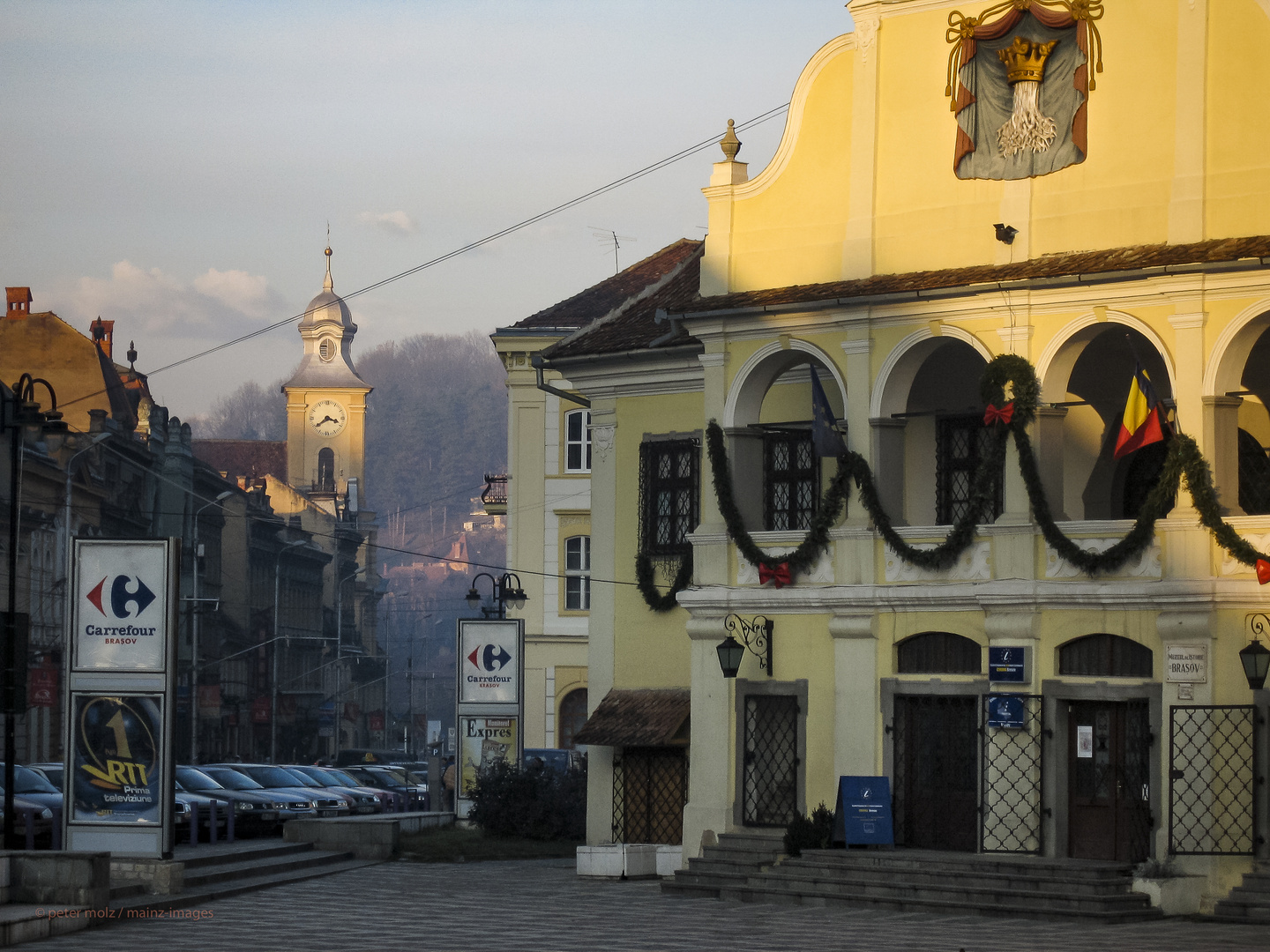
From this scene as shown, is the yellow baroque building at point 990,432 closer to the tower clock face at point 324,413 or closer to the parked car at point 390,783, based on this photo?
the parked car at point 390,783

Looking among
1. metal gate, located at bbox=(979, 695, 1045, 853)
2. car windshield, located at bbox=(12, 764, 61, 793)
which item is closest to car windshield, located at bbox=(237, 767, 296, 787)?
car windshield, located at bbox=(12, 764, 61, 793)

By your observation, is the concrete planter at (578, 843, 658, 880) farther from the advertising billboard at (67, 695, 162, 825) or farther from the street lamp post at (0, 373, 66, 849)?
the street lamp post at (0, 373, 66, 849)

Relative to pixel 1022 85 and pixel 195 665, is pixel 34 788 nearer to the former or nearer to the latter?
pixel 1022 85

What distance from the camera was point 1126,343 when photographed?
1078 inches

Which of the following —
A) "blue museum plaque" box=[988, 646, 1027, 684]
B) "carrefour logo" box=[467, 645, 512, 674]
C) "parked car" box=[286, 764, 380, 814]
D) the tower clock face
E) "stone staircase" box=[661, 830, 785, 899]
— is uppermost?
the tower clock face

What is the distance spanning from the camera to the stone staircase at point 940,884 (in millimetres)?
23344

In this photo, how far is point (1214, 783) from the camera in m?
23.7

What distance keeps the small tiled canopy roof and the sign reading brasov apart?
7.71 m

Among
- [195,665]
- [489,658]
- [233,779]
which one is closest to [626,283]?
[489,658]

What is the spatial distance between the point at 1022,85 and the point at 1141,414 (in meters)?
5.20

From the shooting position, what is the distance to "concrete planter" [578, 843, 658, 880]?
96.9 ft

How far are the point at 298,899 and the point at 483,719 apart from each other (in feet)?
37.9

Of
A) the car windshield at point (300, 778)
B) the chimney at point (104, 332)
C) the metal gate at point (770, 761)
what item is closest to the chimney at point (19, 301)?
the chimney at point (104, 332)

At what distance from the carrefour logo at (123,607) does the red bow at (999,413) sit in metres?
11.2
